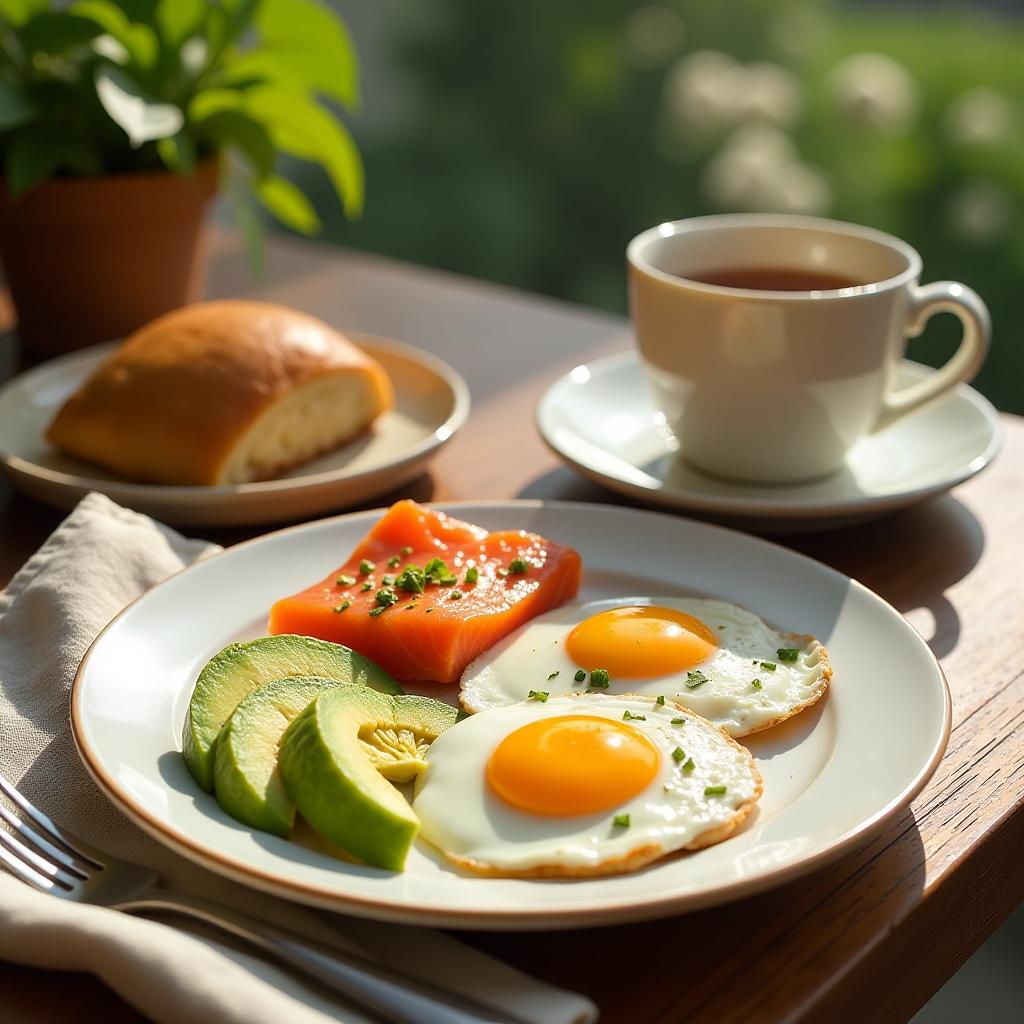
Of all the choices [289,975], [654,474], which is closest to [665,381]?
[654,474]

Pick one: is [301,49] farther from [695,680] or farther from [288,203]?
[695,680]

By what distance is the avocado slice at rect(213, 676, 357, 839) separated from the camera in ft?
2.71

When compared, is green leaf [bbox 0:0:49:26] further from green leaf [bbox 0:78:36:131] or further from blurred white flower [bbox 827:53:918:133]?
blurred white flower [bbox 827:53:918:133]

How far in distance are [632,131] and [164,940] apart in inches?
217

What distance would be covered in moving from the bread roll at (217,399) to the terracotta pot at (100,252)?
31cm

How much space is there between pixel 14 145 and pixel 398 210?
432 centimetres

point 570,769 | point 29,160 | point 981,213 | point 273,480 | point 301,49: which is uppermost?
point 301,49

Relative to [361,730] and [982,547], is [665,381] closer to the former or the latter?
[982,547]

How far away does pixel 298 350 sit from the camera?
150 cm

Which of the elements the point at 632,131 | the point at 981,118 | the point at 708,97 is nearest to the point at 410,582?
the point at 708,97

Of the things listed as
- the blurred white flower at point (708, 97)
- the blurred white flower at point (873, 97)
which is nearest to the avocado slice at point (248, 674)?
the blurred white flower at point (708, 97)

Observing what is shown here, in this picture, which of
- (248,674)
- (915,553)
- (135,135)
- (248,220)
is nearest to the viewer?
(248,674)

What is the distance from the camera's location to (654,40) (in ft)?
19.1

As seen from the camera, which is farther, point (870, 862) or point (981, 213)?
point (981, 213)
